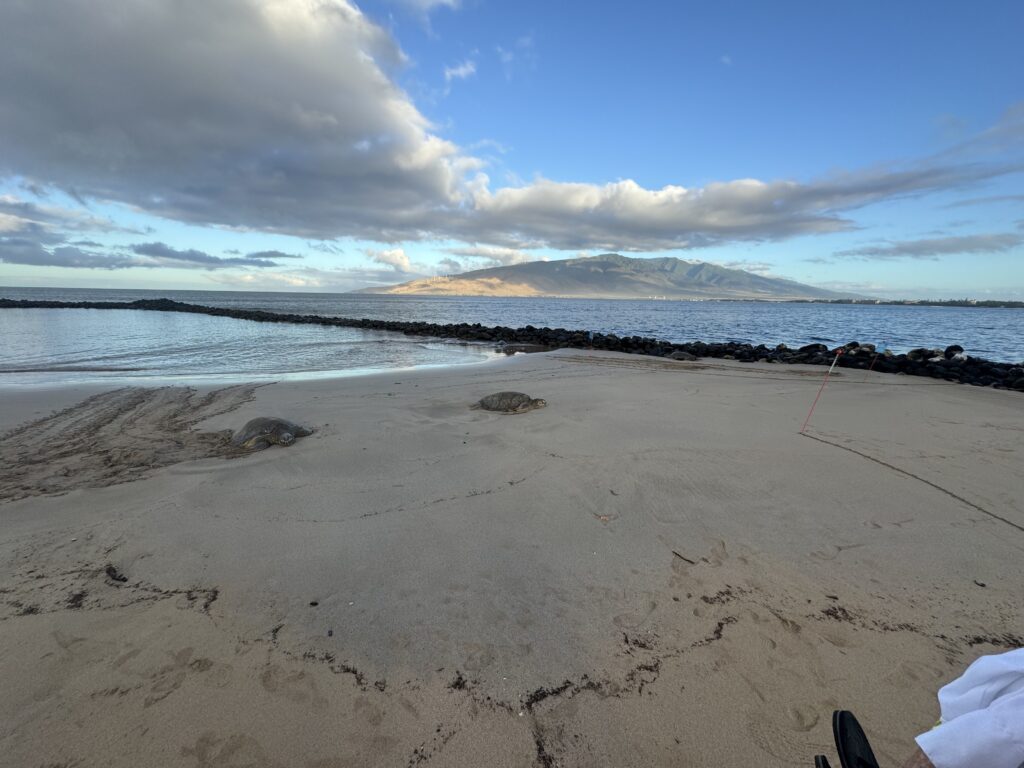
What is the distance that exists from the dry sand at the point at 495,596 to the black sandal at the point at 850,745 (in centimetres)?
70

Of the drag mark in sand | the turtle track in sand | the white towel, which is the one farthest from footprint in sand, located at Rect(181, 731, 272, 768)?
the drag mark in sand

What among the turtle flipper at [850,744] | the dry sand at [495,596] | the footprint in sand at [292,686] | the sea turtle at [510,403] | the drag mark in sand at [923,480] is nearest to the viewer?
the turtle flipper at [850,744]

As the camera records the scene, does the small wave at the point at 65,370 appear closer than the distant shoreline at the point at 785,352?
Yes

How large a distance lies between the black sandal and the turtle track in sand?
660 centimetres

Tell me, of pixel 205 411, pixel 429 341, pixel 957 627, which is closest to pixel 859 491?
pixel 957 627

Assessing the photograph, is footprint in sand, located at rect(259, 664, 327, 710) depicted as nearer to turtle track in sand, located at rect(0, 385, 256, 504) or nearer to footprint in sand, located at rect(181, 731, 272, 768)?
footprint in sand, located at rect(181, 731, 272, 768)

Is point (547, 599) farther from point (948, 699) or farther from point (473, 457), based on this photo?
point (473, 457)

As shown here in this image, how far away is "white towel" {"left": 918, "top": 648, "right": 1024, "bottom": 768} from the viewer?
3.56 ft

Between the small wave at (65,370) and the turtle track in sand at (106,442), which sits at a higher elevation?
the turtle track in sand at (106,442)

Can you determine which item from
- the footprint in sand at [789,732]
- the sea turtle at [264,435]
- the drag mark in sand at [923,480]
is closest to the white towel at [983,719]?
the footprint in sand at [789,732]

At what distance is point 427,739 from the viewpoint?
6.95ft

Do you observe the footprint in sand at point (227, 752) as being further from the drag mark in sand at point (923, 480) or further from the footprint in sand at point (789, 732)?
the drag mark in sand at point (923, 480)

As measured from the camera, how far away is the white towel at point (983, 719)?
1085 millimetres

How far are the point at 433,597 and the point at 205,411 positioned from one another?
7.73m
